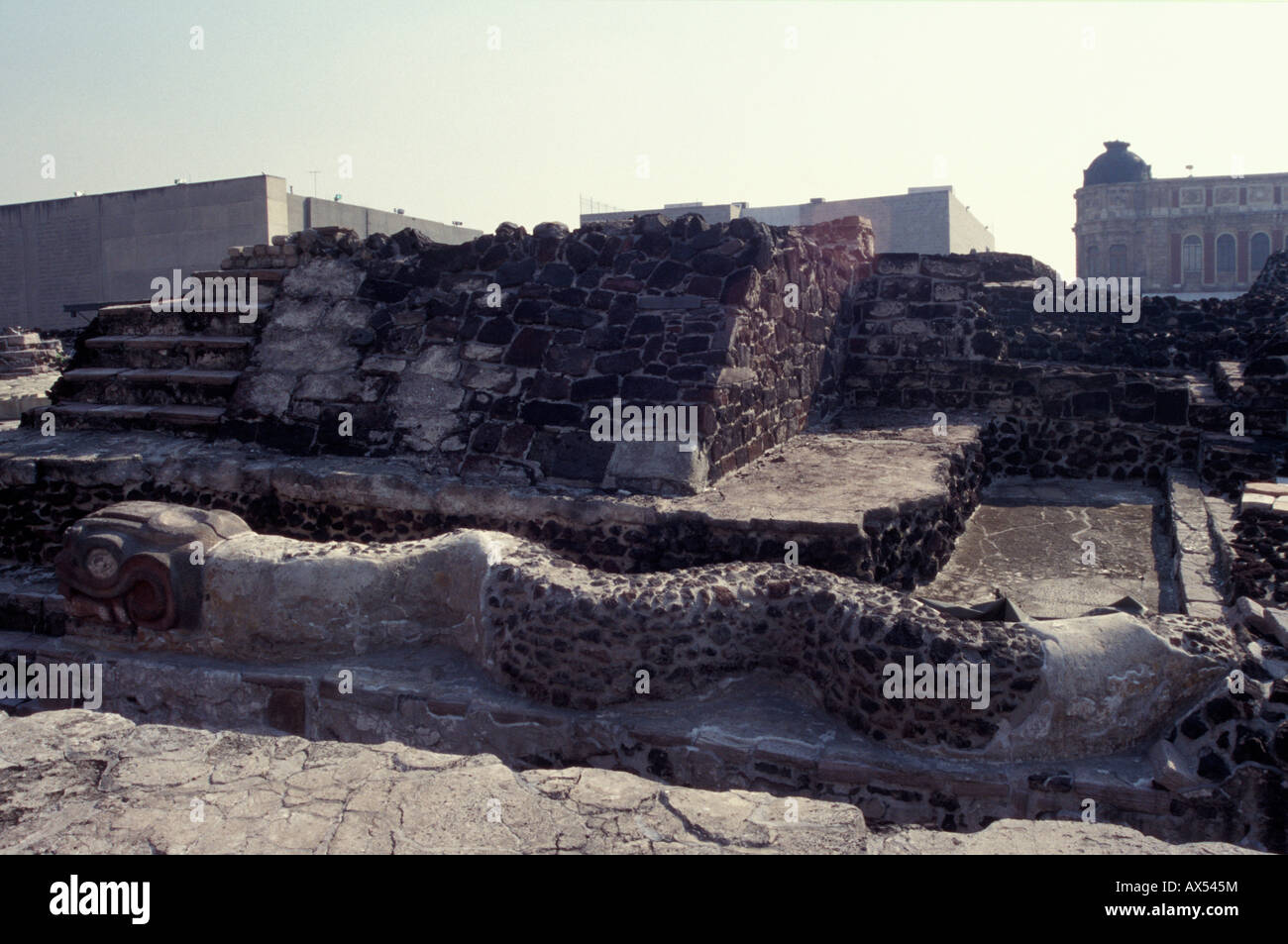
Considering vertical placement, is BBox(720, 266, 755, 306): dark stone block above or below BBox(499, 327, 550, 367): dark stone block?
above

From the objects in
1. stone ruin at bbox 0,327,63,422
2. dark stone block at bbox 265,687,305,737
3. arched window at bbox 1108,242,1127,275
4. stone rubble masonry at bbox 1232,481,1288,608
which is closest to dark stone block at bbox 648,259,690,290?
dark stone block at bbox 265,687,305,737

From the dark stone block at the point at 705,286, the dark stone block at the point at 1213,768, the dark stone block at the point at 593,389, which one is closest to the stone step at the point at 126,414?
the dark stone block at the point at 593,389

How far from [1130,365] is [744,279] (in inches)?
184

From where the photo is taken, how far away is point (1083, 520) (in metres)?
6.93

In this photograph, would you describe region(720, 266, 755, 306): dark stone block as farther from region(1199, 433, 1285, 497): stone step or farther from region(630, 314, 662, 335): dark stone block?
region(1199, 433, 1285, 497): stone step

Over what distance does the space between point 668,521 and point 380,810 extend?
8.67ft

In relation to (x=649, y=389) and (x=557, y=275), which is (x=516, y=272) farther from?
(x=649, y=389)

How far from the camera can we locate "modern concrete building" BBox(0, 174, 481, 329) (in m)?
21.8

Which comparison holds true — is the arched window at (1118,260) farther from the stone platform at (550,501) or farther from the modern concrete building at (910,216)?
the stone platform at (550,501)

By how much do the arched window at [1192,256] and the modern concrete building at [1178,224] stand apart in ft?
0.13

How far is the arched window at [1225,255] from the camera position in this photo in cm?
3838

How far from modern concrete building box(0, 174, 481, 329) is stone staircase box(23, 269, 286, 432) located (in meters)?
15.0
